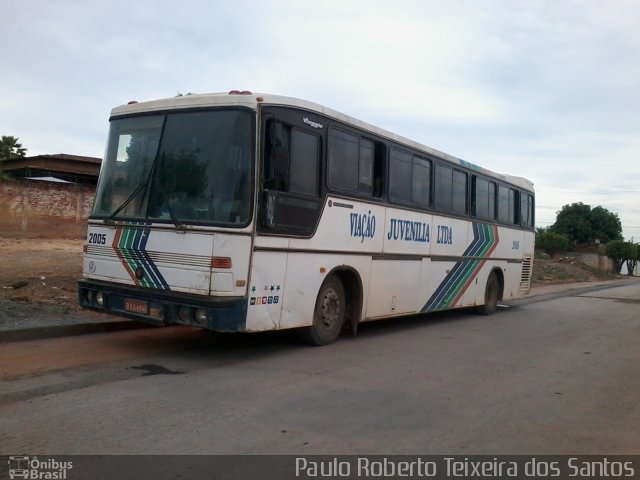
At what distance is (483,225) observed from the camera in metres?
13.8

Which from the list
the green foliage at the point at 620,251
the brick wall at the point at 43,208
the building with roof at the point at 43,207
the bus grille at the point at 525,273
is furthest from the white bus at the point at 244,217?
the green foliage at the point at 620,251

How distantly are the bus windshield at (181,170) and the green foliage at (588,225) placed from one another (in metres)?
69.5

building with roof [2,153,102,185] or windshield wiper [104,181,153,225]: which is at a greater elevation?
building with roof [2,153,102,185]

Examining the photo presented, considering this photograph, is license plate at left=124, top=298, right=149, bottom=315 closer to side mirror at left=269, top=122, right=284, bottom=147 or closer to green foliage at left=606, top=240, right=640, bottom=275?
side mirror at left=269, top=122, right=284, bottom=147

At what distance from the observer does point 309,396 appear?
20.1 ft

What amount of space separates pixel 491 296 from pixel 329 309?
7450 millimetres

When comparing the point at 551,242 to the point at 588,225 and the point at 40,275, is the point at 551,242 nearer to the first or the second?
the point at 588,225

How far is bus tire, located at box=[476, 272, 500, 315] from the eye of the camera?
14.8m

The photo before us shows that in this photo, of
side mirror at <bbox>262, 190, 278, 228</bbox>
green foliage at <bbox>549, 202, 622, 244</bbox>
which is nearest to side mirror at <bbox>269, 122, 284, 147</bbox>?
side mirror at <bbox>262, 190, 278, 228</bbox>

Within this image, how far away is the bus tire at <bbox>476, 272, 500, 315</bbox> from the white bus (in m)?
5.30
